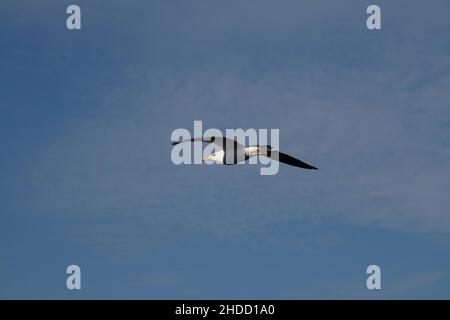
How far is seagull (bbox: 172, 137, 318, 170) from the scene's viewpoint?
44.0 m

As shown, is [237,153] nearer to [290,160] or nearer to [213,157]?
[213,157]

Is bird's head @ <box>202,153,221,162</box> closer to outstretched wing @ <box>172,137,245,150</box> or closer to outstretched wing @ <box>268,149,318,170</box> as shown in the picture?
outstretched wing @ <box>172,137,245,150</box>

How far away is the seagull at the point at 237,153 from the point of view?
144 feet

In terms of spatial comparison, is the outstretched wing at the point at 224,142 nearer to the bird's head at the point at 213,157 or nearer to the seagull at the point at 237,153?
the seagull at the point at 237,153

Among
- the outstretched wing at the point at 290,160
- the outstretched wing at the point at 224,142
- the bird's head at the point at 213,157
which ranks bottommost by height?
the outstretched wing at the point at 290,160

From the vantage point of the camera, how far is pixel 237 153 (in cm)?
4556

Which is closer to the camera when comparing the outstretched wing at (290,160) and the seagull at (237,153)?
the seagull at (237,153)

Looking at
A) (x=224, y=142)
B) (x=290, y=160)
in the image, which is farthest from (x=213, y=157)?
(x=290, y=160)

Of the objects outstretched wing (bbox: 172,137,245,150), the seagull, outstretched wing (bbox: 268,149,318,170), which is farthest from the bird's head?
outstretched wing (bbox: 268,149,318,170)

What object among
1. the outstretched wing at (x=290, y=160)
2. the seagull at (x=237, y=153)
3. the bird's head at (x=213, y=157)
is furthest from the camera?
the bird's head at (x=213, y=157)

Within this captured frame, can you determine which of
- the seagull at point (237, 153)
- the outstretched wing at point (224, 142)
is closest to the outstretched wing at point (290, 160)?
the seagull at point (237, 153)

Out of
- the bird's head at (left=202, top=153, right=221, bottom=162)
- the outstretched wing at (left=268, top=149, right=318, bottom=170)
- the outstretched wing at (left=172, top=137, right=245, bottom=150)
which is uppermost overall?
the outstretched wing at (left=172, top=137, right=245, bottom=150)
